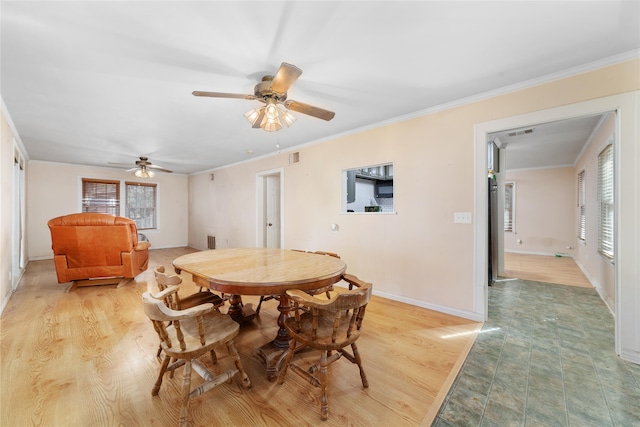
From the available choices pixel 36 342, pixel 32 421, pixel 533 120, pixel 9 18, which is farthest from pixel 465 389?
pixel 9 18

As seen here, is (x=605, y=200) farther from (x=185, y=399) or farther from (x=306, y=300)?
(x=185, y=399)

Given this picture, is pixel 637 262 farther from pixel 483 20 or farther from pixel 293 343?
pixel 293 343

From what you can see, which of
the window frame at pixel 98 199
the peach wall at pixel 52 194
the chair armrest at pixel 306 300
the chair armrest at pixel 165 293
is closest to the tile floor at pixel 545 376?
the chair armrest at pixel 306 300

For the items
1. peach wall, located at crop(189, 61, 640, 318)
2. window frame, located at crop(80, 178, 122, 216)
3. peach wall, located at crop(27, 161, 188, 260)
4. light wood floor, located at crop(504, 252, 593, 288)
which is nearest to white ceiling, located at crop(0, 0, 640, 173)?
peach wall, located at crop(189, 61, 640, 318)

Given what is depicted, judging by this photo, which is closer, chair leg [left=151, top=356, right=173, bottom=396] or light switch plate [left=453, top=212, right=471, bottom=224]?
chair leg [left=151, top=356, right=173, bottom=396]

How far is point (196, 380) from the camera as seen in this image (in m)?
1.76

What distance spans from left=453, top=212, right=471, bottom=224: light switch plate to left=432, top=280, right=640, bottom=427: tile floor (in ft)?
3.56

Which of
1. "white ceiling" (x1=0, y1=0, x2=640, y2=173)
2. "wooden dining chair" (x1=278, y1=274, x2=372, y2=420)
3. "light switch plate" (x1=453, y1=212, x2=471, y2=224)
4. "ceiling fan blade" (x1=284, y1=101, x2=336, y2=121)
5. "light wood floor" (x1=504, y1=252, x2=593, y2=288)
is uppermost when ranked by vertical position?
"white ceiling" (x1=0, y1=0, x2=640, y2=173)

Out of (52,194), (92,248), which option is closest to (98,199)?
(52,194)

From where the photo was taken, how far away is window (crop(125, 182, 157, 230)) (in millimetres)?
7160

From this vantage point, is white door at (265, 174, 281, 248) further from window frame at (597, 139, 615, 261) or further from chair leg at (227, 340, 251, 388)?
window frame at (597, 139, 615, 261)

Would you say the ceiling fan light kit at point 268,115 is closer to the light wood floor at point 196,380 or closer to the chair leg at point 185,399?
the chair leg at point 185,399

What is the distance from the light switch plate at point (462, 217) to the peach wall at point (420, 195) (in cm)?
5

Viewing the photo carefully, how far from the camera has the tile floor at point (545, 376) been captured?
1.47m
